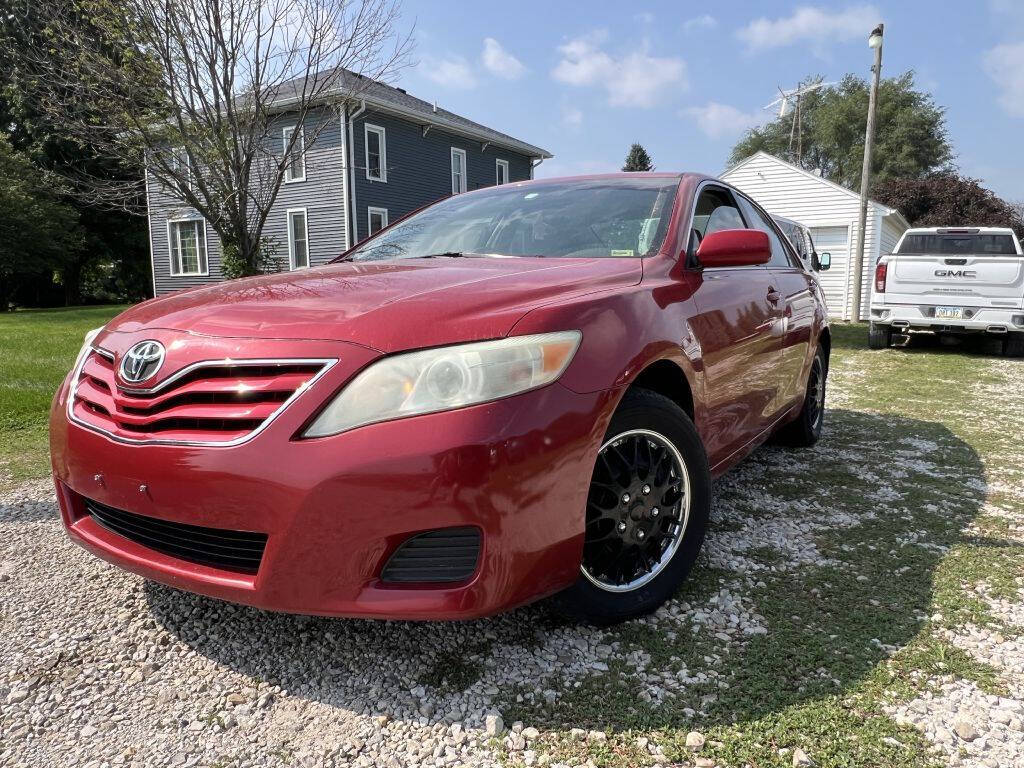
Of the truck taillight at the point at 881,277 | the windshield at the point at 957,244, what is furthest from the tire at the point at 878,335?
the windshield at the point at 957,244

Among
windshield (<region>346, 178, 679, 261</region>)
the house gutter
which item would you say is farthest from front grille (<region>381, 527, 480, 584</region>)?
the house gutter

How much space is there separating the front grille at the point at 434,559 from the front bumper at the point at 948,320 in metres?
10.7

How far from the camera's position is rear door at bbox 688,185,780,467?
8.93 ft

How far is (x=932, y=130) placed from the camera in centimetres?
4488

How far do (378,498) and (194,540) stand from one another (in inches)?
24.1

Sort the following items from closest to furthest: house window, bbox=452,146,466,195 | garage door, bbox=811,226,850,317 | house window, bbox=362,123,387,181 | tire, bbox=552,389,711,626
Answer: tire, bbox=552,389,711,626 < garage door, bbox=811,226,850,317 < house window, bbox=362,123,387,181 < house window, bbox=452,146,466,195

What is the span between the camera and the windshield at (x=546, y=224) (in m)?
2.83

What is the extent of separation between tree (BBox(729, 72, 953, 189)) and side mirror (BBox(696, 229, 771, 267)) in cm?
4848

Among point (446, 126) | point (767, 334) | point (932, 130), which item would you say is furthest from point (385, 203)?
point (932, 130)

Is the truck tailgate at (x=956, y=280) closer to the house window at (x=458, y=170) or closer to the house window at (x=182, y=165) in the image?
the house window at (x=182, y=165)

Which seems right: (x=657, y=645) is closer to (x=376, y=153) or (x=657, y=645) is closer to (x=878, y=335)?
(x=878, y=335)

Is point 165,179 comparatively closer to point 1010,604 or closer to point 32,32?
point 32,32

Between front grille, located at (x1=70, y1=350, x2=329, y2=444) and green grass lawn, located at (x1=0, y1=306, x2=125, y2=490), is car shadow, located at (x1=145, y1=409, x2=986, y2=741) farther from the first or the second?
green grass lawn, located at (x1=0, y1=306, x2=125, y2=490)

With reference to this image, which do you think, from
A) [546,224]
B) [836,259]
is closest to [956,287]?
[836,259]
